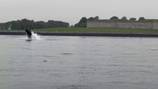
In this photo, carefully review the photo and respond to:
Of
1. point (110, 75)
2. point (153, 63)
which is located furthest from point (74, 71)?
point (153, 63)

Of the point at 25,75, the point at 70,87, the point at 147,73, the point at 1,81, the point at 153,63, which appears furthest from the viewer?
the point at 153,63

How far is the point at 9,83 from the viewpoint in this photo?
2359 cm

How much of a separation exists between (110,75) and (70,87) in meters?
5.01

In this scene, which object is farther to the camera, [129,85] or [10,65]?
[10,65]

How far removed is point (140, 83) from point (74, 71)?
5.51m

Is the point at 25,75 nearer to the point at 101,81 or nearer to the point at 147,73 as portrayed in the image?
the point at 101,81

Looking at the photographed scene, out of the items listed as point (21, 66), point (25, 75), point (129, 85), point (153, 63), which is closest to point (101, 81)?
point (129, 85)

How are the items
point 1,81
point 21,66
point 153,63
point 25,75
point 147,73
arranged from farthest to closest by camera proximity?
point 153,63 → point 21,66 → point 147,73 → point 25,75 → point 1,81

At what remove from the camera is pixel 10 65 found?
32.2 metres

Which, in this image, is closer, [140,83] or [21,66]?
[140,83]

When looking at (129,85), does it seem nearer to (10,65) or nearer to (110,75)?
(110,75)

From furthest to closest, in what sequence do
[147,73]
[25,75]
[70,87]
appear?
1. [147,73]
2. [25,75]
3. [70,87]

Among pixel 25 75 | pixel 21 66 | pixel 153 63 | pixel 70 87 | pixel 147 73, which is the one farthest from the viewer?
pixel 153 63

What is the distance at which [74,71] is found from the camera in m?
29.0
